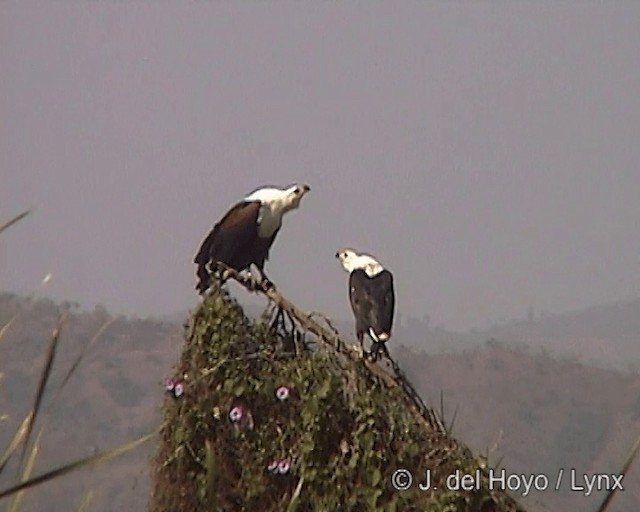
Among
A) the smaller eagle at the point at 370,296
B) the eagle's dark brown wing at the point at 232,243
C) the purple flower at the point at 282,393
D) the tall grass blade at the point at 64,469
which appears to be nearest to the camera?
the tall grass blade at the point at 64,469

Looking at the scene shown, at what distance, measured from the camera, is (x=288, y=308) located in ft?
7.83

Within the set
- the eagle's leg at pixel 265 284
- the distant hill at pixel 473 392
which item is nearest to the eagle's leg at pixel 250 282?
the eagle's leg at pixel 265 284

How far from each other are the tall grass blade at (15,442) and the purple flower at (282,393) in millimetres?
1442

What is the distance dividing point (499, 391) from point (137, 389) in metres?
8.80

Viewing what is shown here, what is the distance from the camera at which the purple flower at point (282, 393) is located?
2248mm

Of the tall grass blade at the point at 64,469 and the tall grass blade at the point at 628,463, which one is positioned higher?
the tall grass blade at the point at 64,469

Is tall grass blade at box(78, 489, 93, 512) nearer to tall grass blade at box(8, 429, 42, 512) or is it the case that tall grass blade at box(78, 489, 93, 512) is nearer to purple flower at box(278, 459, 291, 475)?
tall grass blade at box(8, 429, 42, 512)

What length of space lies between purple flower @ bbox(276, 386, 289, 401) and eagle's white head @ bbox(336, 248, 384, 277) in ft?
1.92

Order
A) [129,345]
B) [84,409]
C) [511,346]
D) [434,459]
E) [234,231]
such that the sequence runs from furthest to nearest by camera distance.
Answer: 1. [511,346]
2. [129,345]
3. [84,409]
4. [234,231]
5. [434,459]

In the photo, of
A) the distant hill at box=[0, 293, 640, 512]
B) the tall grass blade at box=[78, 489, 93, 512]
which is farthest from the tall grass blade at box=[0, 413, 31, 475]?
the distant hill at box=[0, 293, 640, 512]

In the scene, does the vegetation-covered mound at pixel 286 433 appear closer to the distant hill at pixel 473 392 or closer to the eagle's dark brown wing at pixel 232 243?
the eagle's dark brown wing at pixel 232 243

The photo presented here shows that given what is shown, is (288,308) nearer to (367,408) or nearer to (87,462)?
(367,408)

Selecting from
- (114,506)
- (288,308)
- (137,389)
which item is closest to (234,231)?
(288,308)

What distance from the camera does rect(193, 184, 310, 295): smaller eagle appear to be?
9.09 ft
